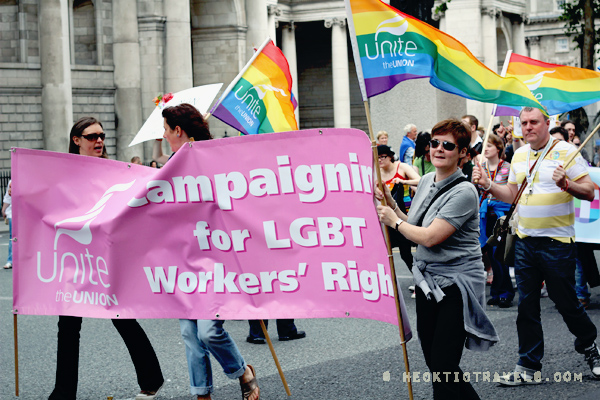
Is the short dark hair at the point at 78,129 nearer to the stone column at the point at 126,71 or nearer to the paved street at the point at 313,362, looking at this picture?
the paved street at the point at 313,362

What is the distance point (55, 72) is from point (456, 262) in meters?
25.4

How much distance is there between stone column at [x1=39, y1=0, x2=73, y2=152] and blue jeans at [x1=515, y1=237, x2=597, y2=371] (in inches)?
932

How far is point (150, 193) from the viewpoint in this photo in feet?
18.0

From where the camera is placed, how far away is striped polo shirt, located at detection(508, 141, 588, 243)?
6449 millimetres

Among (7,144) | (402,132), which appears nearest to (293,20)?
(7,144)

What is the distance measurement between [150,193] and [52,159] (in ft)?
2.82

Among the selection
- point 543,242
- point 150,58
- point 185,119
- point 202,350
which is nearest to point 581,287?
point 543,242

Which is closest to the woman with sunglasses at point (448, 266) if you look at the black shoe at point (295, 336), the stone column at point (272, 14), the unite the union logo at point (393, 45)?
the unite the union logo at point (393, 45)

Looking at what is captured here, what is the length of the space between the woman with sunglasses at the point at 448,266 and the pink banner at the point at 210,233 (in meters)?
0.25

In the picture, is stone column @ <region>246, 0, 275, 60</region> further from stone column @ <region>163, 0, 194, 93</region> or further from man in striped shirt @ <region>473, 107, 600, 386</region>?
man in striped shirt @ <region>473, 107, 600, 386</region>

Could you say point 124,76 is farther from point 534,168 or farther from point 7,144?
point 534,168

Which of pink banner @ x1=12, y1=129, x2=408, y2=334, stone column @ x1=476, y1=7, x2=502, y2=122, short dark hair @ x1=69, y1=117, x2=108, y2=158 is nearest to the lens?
pink banner @ x1=12, y1=129, x2=408, y2=334

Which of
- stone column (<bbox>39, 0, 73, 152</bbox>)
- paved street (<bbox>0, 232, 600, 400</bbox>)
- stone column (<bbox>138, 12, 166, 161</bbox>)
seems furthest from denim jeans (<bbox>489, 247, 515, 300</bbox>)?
stone column (<bbox>138, 12, 166, 161</bbox>)

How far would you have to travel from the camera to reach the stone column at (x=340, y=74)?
50062 mm
